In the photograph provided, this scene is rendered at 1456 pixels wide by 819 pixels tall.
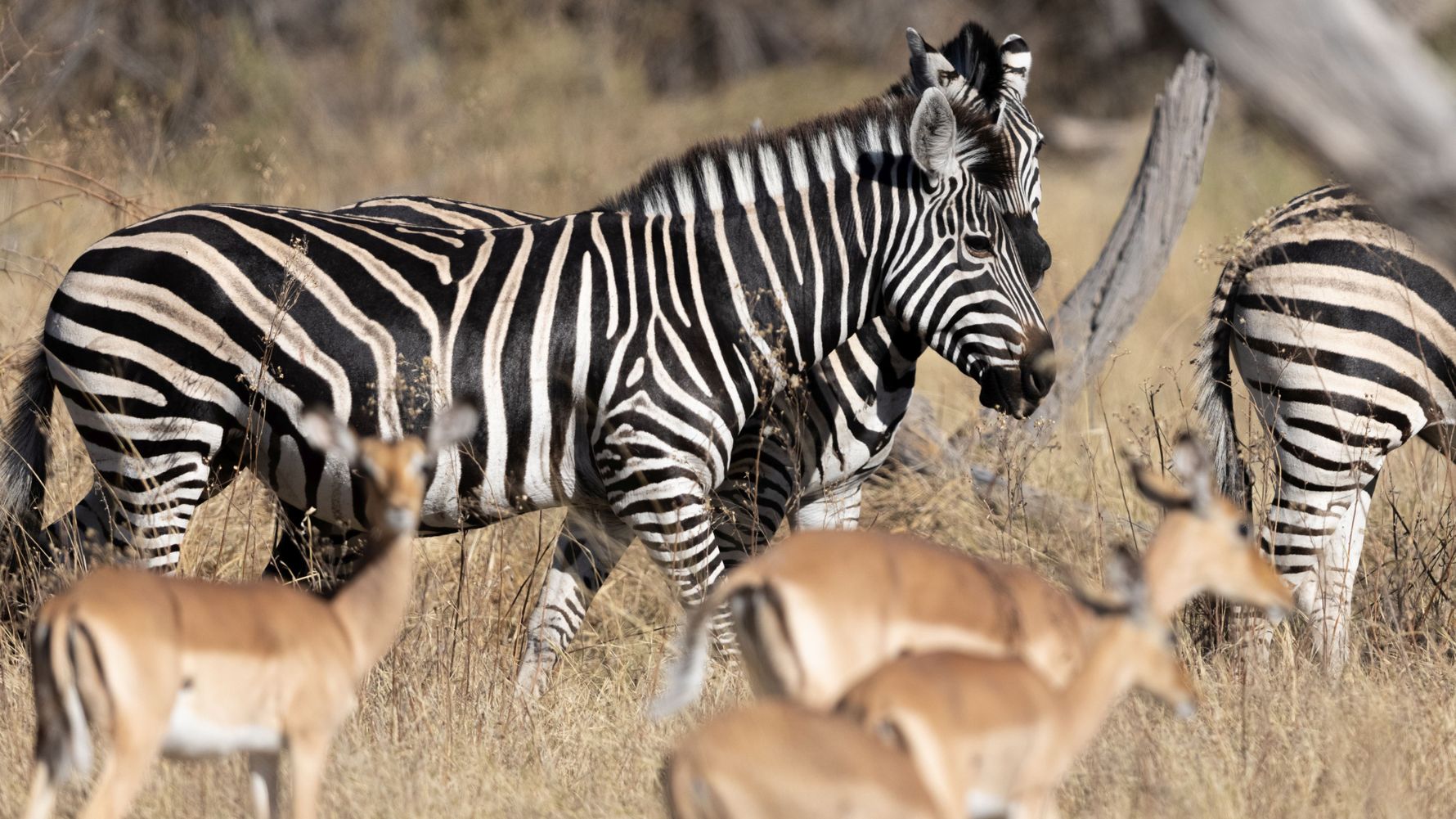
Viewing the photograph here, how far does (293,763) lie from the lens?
10.9 ft

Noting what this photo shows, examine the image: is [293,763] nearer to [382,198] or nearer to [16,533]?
[16,533]

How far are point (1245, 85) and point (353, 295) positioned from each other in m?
3.28

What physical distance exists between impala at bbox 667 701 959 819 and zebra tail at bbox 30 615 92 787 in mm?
1256

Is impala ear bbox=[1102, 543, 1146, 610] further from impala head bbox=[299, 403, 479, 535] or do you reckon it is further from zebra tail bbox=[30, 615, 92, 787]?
zebra tail bbox=[30, 615, 92, 787]

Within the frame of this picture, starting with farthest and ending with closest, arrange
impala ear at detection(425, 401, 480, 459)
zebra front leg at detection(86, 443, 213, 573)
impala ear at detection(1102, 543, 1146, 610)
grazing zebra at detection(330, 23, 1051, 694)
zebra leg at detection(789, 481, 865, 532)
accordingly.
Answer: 1. zebra leg at detection(789, 481, 865, 532)
2. grazing zebra at detection(330, 23, 1051, 694)
3. zebra front leg at detection(86, 443, 213, 573)
4. impala ear at detection(425, 401, 480, 459)
5. impala ear at detection(1102, 543, 1146, 610)

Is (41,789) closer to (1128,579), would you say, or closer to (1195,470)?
(1128,579)

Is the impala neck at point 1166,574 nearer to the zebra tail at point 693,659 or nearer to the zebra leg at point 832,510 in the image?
the zebra tail at point 693,659

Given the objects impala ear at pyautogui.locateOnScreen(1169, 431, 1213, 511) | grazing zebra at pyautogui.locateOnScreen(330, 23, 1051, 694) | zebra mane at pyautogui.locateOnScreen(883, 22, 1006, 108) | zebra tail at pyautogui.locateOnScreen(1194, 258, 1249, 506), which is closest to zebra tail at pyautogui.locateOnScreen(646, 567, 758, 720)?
impala ear at pyautogui.locateOnScreen(1169, 431, 1213, 511)

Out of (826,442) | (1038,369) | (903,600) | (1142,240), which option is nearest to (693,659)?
(903,600)

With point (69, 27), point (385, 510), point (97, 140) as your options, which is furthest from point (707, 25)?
point (385, 510)

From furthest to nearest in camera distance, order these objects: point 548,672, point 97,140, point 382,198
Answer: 1. point 97,140
2. point 382,198
3. point 548,672

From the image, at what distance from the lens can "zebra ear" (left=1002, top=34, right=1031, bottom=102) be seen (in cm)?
606

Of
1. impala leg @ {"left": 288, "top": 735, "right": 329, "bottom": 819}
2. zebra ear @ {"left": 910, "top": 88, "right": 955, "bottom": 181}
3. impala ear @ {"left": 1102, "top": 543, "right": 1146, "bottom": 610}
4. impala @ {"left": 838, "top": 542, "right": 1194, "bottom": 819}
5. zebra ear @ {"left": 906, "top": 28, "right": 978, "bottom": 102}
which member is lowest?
impala leg @ {"left": 288, "top": 735, "right": 329, "bottom": 819}

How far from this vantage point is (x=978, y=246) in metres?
5.29
